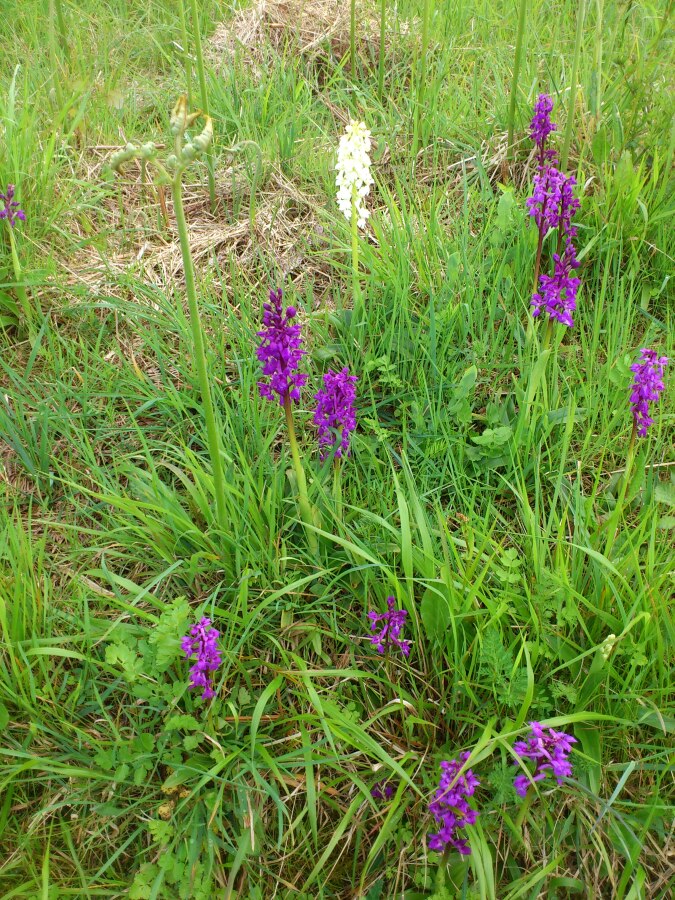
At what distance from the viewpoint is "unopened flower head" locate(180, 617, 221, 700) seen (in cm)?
173

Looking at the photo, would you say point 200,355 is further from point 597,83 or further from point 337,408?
point 597,83

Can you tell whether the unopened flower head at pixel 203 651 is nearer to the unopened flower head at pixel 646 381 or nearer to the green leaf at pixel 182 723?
the green leaf at pixel 182 723

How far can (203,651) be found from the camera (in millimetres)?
1742

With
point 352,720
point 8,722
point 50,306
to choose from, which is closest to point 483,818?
point 352,720

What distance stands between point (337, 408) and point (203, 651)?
0.77 metres

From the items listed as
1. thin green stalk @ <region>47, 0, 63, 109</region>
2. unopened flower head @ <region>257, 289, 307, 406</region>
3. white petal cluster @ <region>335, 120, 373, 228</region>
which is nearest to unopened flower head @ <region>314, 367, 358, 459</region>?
unopened flower head @ <region>257, 289, 307, 406</region>

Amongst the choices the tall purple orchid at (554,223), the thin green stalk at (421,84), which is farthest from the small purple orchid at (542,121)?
the thin green stalk at (421,84)

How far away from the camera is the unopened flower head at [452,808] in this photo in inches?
62.7

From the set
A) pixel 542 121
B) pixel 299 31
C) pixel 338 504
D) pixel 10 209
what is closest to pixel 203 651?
pixel 338 504

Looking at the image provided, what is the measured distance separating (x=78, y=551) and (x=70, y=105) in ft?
7.89

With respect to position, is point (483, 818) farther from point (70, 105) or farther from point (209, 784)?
point (70, 105)

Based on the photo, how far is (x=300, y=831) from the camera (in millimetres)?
1767

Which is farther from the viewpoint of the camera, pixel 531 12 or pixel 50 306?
pixel 531 12

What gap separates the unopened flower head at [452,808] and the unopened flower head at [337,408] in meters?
0.92
